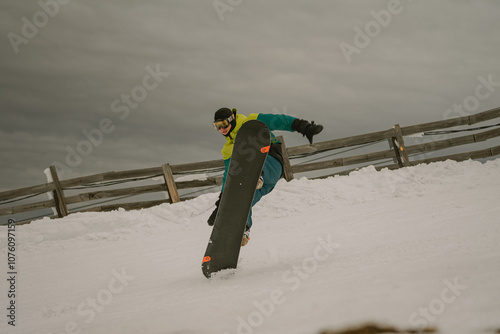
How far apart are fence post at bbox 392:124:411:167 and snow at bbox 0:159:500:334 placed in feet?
3.57

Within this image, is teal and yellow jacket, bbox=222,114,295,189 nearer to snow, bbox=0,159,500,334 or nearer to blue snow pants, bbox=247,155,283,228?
blue snow pants, bbox=247,155,283,228

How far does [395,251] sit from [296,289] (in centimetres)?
119

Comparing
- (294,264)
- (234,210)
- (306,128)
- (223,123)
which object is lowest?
(294,264)

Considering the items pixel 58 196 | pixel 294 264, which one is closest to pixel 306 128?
pixel 294 264

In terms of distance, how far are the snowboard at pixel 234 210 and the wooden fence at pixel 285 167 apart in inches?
225

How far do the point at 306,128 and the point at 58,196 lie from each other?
8098 mm

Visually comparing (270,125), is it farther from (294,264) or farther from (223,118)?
(294,264)

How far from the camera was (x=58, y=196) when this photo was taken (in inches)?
356

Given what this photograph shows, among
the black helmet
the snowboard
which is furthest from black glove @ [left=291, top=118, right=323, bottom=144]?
the black helmet

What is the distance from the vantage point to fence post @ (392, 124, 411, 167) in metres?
9.67

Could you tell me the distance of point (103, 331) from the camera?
76.2 inches

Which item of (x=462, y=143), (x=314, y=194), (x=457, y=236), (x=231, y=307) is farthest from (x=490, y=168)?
(x=231, y=307)

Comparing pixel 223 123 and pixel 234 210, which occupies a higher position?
pixel 223 123

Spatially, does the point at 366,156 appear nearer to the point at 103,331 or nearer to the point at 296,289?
the point at 296,289
